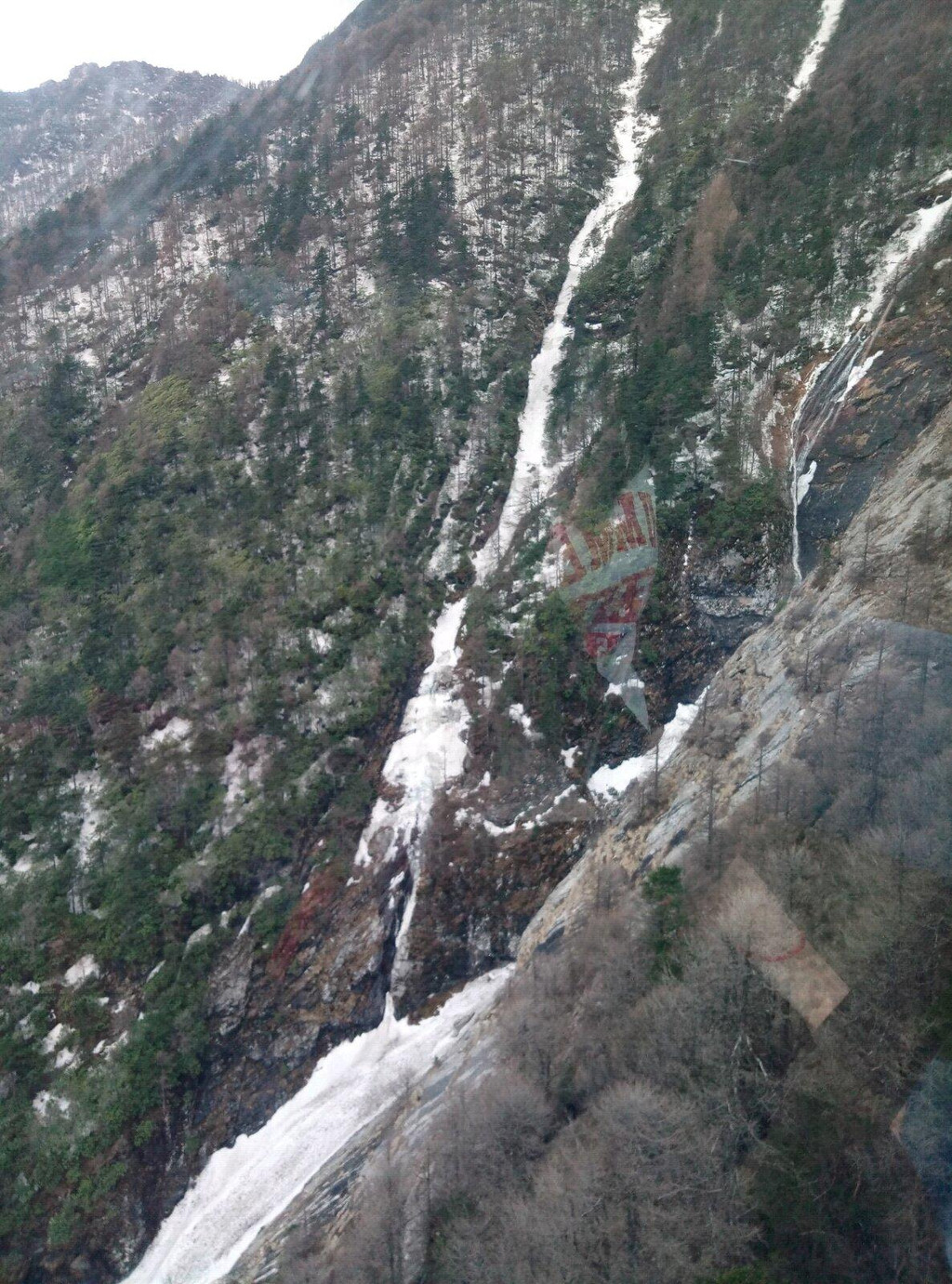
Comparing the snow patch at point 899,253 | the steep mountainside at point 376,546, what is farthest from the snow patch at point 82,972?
the snow patch at point 899,253

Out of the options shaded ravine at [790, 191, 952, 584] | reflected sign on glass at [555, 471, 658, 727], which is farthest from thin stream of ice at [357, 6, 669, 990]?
shaded ravine at [790, 191, 952, 584]

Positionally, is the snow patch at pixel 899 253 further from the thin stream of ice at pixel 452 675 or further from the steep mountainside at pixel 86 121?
the steep mountainside at pixel 86 121

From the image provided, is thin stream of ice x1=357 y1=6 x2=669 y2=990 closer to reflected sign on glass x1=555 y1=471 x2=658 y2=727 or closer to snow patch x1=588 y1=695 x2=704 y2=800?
reflected sign on glass x1=555 y1=471 x2=658 y2=727

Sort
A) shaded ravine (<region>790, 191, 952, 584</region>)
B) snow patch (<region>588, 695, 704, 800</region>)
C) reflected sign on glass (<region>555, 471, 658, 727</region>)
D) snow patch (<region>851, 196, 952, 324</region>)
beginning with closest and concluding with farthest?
1. snow patch (<region>588, 695, 704, 800</region>)
2. shaded ravine (<region>790, 191, 952, 584</region>)
3. reflected sign on glass (<region>555, 471, 658, 727</region>)
4. snow patch (<region>851, 196, 952, 324</region>)

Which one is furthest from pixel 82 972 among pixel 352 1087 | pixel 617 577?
pixel 617 577

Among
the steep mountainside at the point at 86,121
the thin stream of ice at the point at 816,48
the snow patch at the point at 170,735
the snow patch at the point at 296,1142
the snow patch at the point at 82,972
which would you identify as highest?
the steep mountainside at the point at 86,121
